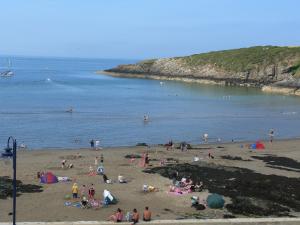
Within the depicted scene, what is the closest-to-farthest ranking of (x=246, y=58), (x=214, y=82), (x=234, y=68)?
(x=214, y=82), (x=234, y=68), (x=246, y=58)

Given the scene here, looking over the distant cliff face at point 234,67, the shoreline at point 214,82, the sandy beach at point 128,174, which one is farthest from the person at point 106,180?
the distant cliff face at point 234,67

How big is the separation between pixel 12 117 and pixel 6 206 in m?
41.0

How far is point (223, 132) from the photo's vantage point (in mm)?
54438

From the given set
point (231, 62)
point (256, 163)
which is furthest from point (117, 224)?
point (231, 62)

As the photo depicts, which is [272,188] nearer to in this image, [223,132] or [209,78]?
[223,132]

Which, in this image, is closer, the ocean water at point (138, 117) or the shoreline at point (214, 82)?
the ocean water at point (138, 117)

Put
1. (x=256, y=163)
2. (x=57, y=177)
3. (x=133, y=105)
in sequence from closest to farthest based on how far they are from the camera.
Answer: (x=57, y=177), (x=256, y=163), (x=133, y=105)

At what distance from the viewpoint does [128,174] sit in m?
31.1

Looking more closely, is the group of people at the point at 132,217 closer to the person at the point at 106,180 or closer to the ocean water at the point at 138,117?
the person at the point at 106,180

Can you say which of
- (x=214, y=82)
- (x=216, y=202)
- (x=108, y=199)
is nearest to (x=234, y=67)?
(x=214, y=82)

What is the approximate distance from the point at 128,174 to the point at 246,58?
4852 inches

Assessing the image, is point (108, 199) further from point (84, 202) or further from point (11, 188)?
point (11, 188)

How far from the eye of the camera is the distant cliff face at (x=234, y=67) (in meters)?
132

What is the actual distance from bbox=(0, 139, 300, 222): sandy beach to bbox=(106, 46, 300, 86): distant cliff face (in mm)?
83876
